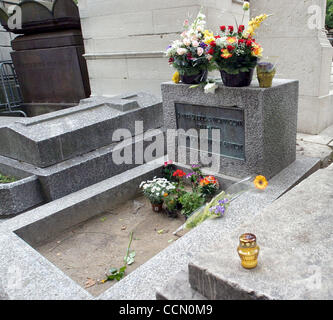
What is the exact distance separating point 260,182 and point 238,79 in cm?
113

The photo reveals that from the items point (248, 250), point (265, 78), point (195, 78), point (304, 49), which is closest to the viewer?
point (248, 250)

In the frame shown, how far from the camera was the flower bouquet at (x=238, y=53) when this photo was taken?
3.31 m

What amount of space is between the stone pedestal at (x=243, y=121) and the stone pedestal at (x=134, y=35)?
2.00 m

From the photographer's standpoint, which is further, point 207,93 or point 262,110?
point 207,93

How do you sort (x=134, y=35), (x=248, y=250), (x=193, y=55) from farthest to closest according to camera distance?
(x=134, y=35), (x=193, y=55), (x=248, y=250)

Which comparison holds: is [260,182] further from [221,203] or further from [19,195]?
[19,195]

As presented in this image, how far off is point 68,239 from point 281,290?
2.35 m

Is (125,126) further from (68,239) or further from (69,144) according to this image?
(68,239)

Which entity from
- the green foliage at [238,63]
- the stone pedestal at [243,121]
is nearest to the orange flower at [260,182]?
the stone pedestal at [243,121]

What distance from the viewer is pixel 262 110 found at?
3.34 meters

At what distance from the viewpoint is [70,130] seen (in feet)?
13.3

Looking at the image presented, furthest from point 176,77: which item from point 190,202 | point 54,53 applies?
point 54,53
